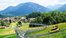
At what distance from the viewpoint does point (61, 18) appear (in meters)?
51.8

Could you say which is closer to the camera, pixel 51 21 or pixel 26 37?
pixel 26 37

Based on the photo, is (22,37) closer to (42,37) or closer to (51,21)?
(42,37)

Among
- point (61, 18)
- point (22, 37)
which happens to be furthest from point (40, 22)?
point (22, 37)

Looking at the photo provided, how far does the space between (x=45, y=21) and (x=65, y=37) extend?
35.4 m

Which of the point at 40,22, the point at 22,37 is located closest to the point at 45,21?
the point at 40,22

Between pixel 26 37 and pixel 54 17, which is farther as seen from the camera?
pixel 54 17

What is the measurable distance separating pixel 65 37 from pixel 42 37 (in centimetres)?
185

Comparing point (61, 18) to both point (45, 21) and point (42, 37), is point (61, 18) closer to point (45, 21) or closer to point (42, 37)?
point (45, 21)

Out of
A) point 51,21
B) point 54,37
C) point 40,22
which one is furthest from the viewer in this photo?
point 40,22

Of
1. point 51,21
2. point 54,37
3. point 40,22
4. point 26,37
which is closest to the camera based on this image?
point 54,37

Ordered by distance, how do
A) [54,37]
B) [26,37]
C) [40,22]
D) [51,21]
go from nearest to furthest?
1. [54,37]
2. [26,37]
3. [51,21]
4. [40,22]

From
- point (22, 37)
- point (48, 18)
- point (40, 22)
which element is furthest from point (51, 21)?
point (22, 37)

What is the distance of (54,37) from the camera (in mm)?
18016

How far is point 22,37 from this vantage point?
2038cm
